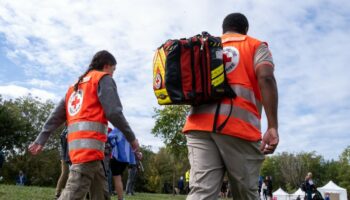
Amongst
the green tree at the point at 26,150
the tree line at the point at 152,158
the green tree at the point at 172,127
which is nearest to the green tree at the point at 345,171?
the tree line at the point at 152,158

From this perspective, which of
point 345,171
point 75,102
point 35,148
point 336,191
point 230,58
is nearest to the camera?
point 230,58

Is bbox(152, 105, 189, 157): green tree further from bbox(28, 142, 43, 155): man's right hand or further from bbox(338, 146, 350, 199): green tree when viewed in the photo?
bbox(338, 146, 350, 199): green tree

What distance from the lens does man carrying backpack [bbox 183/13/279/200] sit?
358 cm

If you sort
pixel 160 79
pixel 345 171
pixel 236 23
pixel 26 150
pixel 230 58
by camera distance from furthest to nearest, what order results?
pixel 345 171, pixel 26 150, pixel 236 23, pixel 230 58, pixel 160 79

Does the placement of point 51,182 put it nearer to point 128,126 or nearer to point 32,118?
point 32,118

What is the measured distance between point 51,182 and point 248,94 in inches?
2598

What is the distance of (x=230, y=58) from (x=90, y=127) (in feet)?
5.93

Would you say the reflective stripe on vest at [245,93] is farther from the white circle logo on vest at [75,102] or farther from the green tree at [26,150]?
the green tree at [26,150]

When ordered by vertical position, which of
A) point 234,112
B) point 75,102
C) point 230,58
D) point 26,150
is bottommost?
point 234,112

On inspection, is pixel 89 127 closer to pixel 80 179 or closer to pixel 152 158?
pixel 80 179

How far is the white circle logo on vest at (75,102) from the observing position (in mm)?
4984

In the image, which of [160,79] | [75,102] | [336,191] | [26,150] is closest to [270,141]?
[160,79]

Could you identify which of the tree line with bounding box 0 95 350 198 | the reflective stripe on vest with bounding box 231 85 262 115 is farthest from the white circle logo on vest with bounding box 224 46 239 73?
the tree line with bounding box 0 95 350 198

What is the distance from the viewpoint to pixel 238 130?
3.60 metres
